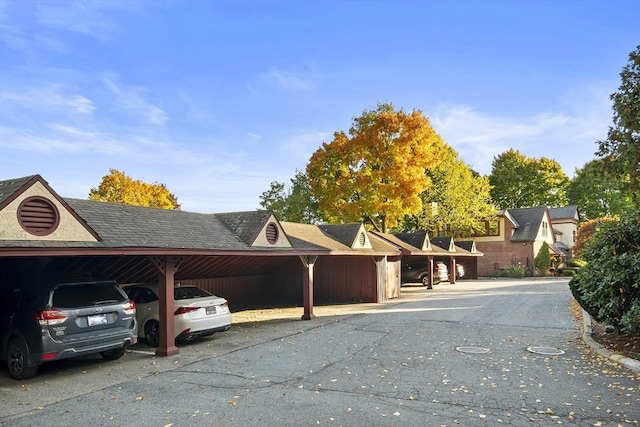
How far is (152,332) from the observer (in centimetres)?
1134

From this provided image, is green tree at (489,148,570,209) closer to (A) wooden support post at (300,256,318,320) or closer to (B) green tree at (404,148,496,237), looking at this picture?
(B) green tree at (404,148,496,237)

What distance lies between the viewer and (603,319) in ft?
35.8

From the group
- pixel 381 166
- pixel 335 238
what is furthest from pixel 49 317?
pixel 381 166

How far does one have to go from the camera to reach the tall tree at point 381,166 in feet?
113

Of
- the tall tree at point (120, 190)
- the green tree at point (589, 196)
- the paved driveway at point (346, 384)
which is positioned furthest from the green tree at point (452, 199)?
the paved driveway at point (346, 384)

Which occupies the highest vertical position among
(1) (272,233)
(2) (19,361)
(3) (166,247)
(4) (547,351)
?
(1) (272,233)

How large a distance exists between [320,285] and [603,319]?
45.8ft

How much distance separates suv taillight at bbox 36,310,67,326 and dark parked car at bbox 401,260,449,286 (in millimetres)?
26838

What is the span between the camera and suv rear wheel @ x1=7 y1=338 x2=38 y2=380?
813cm

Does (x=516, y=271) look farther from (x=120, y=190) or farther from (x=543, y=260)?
(x=120, y=190)

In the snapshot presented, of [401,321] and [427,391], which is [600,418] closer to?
[427,391]

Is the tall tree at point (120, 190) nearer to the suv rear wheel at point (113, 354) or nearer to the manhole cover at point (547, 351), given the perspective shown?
the suv rear wheel at point (113, 354)

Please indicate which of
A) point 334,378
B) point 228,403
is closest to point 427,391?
point 334,378

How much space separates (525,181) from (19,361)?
211 feet
